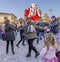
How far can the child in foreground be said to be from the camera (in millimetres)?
Answer: 5891

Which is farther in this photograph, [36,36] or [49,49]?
Result: [36,36]

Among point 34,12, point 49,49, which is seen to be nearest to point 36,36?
point 49,49

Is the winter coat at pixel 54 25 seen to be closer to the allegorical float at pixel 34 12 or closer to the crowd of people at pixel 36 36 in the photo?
the crowd of people at pixel 36 36

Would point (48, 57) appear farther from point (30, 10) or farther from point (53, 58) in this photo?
point (30, 10)

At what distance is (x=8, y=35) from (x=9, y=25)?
431mm

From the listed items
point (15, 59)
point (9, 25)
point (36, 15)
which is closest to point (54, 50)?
point (15, 59)

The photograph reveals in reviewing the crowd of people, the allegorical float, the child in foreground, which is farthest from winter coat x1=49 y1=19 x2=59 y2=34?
the child in foreground

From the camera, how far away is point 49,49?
6059 millimetres

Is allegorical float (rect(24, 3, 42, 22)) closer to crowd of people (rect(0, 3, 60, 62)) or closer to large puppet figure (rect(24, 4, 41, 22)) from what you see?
large puppet figure (rect(24, 4, 41, 22))

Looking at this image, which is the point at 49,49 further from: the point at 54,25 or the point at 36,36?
the point at 54,25

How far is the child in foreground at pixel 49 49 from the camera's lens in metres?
5.89

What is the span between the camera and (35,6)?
17.0 metres

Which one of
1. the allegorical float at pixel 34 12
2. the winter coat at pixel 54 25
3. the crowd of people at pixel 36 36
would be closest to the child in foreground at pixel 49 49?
the crowd of people at pixel 36 36

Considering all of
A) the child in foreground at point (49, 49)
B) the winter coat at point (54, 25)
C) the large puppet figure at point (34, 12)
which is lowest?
the child in foreground at point (49, 49)
